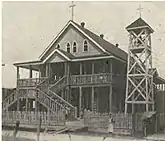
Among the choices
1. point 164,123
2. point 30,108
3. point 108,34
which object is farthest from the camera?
point 30,108

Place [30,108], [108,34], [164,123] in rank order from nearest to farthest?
[164,123] → [108,34] → [30,108]

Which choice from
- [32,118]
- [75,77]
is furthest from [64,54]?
[32,118]

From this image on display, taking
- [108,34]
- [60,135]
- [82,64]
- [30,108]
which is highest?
[108,34]

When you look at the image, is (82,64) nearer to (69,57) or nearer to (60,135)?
(69,57)

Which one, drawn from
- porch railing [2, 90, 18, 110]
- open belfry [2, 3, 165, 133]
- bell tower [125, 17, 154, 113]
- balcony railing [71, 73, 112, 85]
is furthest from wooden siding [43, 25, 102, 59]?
porch railing [2, 90, 18, 110]

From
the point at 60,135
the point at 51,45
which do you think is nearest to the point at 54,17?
the point at 51,45

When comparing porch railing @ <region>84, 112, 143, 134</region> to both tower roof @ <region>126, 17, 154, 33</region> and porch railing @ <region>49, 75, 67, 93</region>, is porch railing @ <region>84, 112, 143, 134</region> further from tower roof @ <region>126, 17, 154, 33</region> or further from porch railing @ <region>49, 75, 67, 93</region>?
tower roof @ <region>126, 17, 154, 33</region>

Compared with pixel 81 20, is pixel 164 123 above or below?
below

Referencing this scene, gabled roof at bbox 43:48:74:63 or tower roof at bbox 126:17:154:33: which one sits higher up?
tower roof at bbox 126:17:154:33

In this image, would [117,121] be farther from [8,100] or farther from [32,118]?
[8,100]
